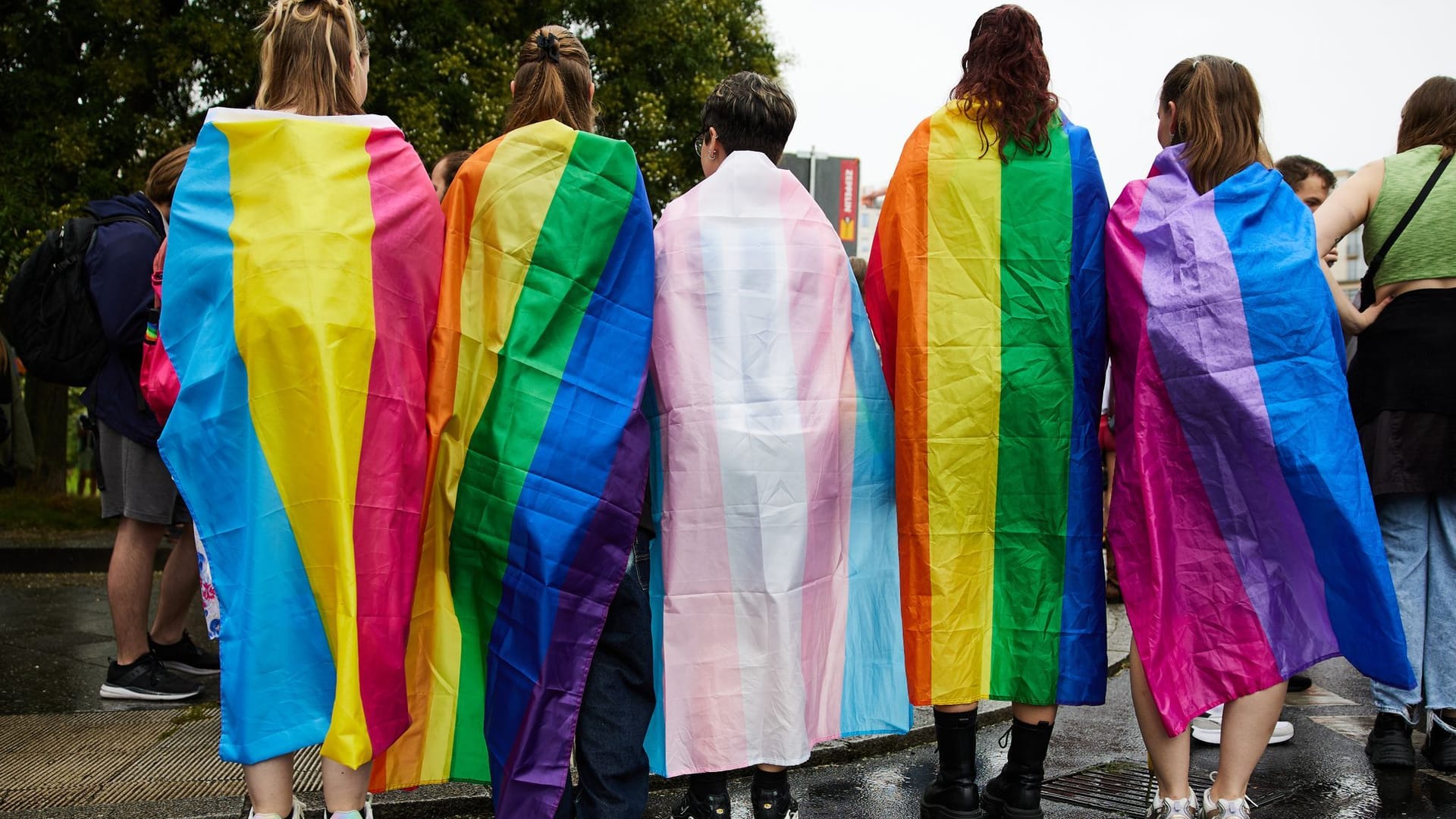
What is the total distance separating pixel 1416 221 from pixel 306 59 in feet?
10.6

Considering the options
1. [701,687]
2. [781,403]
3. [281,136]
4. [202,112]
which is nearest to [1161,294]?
[781,403]

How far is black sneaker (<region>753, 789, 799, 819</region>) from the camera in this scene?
3.08 meters

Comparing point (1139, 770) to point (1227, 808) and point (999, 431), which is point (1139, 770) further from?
point (999, 431)

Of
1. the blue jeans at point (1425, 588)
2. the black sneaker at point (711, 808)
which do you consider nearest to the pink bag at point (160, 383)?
the black sneaker at point (711, 808)

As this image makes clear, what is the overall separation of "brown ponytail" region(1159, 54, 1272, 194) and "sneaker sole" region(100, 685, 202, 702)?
3.78 meters

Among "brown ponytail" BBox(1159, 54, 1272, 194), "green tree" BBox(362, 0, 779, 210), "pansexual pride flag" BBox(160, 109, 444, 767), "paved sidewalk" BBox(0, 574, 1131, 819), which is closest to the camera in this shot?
"pansexual pride flag" BBox(160, 109, 444, 767)

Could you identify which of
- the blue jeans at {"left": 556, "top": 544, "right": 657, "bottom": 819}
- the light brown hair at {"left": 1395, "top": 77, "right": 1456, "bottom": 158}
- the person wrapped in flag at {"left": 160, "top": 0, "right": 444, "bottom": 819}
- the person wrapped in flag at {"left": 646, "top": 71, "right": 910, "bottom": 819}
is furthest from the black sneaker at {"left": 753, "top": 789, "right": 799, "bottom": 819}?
the light brown hair at {"left": 1395, "top": 77, "right": 1456, "bottom": 158}

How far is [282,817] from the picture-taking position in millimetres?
2742

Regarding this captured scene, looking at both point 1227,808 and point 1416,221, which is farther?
point 1416,221

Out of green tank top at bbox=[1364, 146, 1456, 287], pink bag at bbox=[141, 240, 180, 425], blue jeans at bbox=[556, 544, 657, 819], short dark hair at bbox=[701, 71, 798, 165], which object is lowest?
blue jeans at bbox=[556, 544, 657, 819]

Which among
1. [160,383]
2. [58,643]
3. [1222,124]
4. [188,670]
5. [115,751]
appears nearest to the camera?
[1222,124]

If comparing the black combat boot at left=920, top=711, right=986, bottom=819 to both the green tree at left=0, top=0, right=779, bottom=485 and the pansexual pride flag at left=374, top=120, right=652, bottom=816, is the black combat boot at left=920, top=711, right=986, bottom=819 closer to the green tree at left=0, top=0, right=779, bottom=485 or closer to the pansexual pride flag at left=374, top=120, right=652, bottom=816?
the pansexual pride flag at left=374, top=120, right=652, bottom=816

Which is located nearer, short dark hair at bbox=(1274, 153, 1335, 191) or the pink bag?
the pink bag

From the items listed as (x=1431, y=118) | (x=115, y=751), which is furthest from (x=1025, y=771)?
(x=115, y=751)
